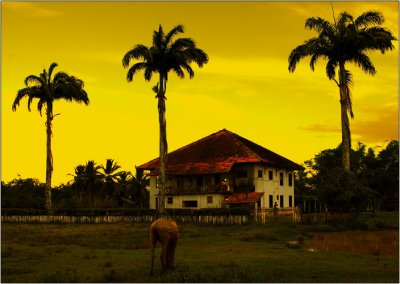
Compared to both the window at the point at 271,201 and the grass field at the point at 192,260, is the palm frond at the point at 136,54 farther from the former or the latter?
the window at the point at 271,201

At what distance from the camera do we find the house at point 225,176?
185 ft

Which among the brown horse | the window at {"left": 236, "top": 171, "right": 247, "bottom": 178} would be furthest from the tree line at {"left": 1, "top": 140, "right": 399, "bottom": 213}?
the brown horse

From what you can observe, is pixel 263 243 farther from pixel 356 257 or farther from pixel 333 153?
pixel 333 153

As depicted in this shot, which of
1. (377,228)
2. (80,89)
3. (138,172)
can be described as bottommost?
(377,228)

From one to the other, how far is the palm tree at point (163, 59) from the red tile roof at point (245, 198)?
10248mm

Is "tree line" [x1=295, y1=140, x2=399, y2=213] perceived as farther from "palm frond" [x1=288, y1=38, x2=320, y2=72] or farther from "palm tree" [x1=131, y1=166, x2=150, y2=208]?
"palm tree" [x1=131, y1=166, x2=150, y2=208]

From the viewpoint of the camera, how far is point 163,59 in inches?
1861

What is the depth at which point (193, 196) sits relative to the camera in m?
58.7

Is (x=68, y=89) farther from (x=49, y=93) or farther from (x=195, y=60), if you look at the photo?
(x=195, y=60)

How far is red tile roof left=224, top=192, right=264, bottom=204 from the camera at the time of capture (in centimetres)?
5331

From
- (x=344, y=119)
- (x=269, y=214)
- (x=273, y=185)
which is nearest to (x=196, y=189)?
(x=273, y=185)

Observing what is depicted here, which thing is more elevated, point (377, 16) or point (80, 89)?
point (377, 16)

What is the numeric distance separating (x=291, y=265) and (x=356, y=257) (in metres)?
4.52

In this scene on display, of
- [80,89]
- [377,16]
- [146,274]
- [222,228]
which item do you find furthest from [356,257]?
[80,89]
